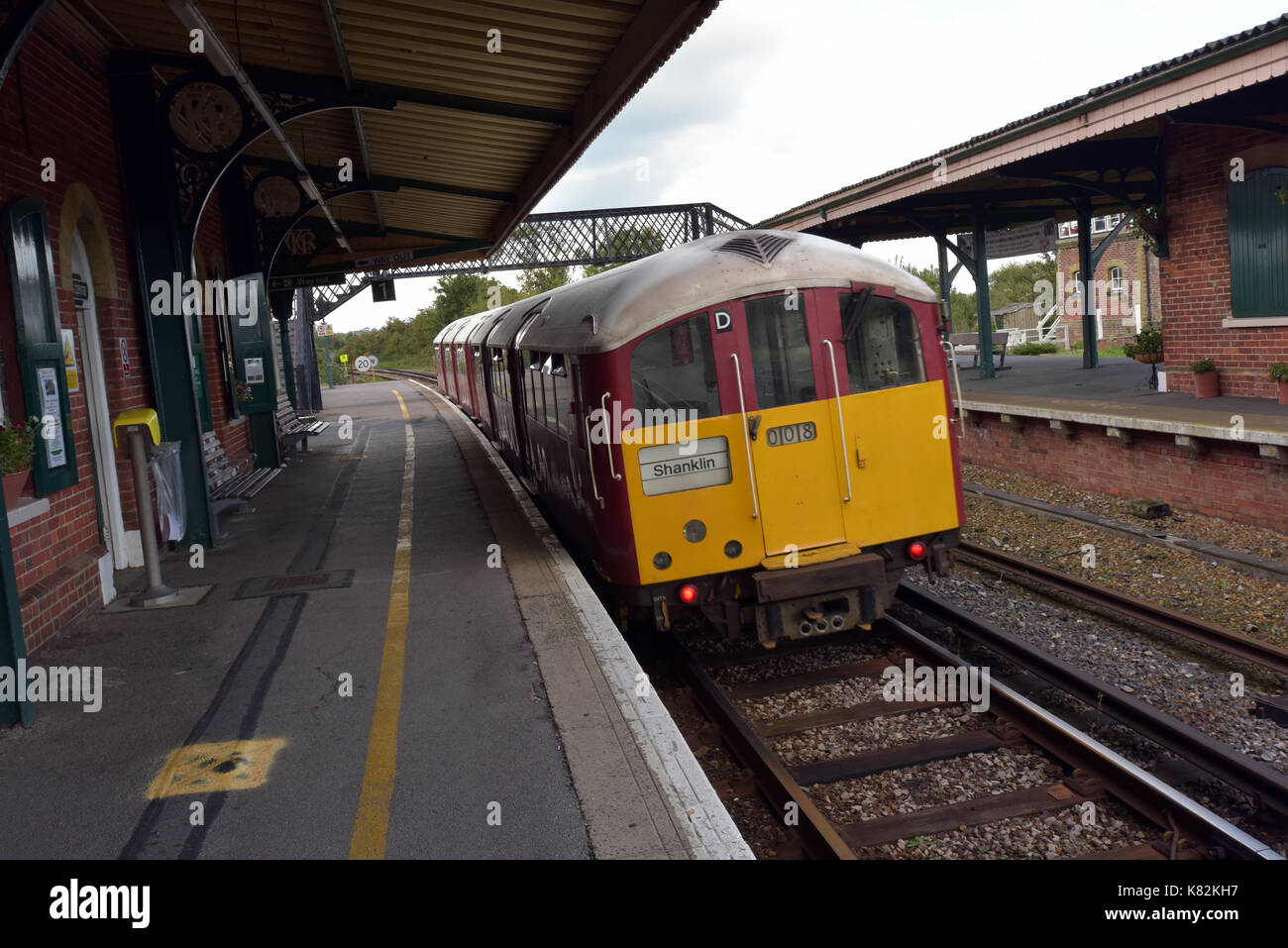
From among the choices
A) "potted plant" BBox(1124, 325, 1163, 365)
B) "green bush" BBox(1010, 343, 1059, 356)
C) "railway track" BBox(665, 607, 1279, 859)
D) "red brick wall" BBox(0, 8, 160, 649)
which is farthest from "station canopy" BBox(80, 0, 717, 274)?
"green bush" BBox(1010, 343, 1059, 356)

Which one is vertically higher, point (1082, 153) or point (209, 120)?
point (1082, 153)

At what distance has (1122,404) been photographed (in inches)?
520

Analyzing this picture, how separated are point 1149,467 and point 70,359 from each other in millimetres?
11051

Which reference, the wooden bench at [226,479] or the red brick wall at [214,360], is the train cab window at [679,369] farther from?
the red brick wall at [214,360]

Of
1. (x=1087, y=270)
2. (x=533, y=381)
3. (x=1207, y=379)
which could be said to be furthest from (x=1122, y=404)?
(x=533, y=381)

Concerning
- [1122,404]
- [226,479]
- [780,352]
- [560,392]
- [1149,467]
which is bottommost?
[1149,467]

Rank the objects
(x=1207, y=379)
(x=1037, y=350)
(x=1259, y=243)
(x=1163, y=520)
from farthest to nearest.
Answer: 1. (x=1037, y=350)
2. (x=1207, y=379)
3. (x=1259, y=243)
4. (x=1163, y=520)

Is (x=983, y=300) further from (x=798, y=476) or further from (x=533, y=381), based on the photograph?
(x=798, y=476)

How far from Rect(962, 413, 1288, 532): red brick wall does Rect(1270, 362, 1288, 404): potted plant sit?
5.08ft

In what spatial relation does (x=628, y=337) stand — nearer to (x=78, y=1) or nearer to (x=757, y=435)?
(x=757, y=435)

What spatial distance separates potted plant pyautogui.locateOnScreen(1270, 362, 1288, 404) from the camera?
38.4 feet

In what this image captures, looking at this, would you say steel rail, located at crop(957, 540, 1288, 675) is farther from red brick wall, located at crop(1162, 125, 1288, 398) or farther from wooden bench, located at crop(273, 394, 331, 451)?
wooden bench, located at crop(273, 394, 331, 451)

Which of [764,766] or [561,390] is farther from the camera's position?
[561,390]
